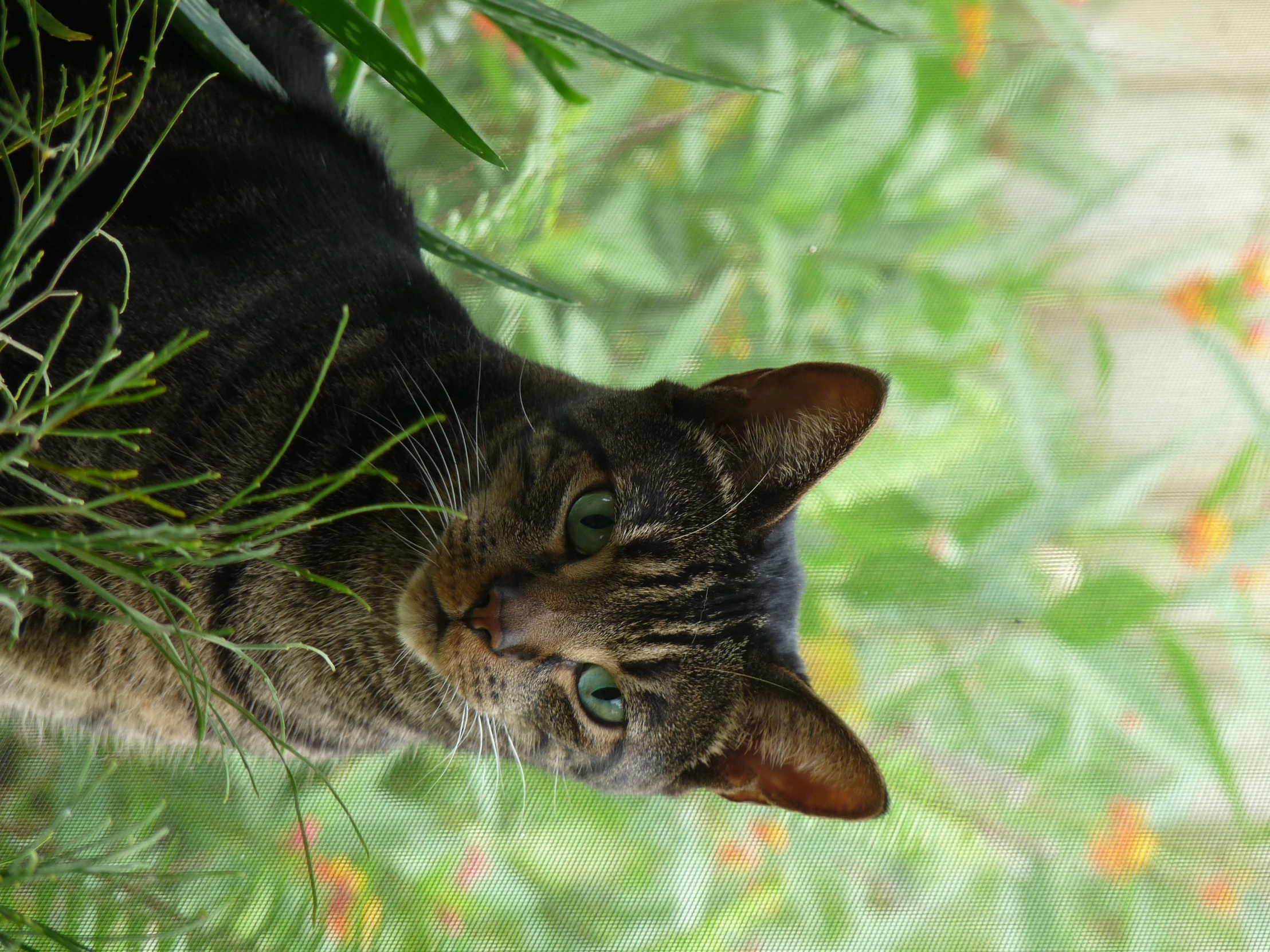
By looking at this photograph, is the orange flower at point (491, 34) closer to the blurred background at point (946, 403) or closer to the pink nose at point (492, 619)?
the blurred background at point (946, 403)

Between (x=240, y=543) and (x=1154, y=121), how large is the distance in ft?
5.57

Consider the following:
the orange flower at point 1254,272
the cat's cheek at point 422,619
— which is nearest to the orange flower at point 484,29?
the cat's cheek at point 422,619

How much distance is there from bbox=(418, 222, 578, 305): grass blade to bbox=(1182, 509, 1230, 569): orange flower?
106 centimetres

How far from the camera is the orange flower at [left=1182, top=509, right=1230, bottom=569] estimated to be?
1583mm

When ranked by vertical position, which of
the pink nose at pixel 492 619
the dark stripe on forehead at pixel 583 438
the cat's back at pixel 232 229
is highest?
the cat's back at pixel 232 229

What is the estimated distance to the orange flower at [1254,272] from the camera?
1.61 m

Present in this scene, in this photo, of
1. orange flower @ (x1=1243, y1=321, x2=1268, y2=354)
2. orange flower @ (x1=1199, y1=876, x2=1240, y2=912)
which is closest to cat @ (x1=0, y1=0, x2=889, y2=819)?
orange flower @ (x1=1199, y1=876, x2=1240, y2=912)

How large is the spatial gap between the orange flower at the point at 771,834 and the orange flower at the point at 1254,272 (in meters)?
1.14

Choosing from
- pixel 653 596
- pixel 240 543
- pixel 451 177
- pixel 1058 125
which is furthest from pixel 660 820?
pixel 1058 125

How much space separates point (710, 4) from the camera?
1653 millimetres

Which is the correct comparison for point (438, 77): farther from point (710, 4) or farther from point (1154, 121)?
point (1154, 121)

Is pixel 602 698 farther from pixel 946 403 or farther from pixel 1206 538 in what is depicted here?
pixel 1206 538

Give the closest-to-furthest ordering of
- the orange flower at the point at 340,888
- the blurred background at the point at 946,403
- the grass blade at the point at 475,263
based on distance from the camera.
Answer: the grass blade at the point at 475,263 → the orange flower at the point at 340,888 → the blurred background at the point at 946,403

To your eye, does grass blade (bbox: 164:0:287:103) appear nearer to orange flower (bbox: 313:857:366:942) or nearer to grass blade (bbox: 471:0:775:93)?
grass blade (bbox: 471:0:775:93)
